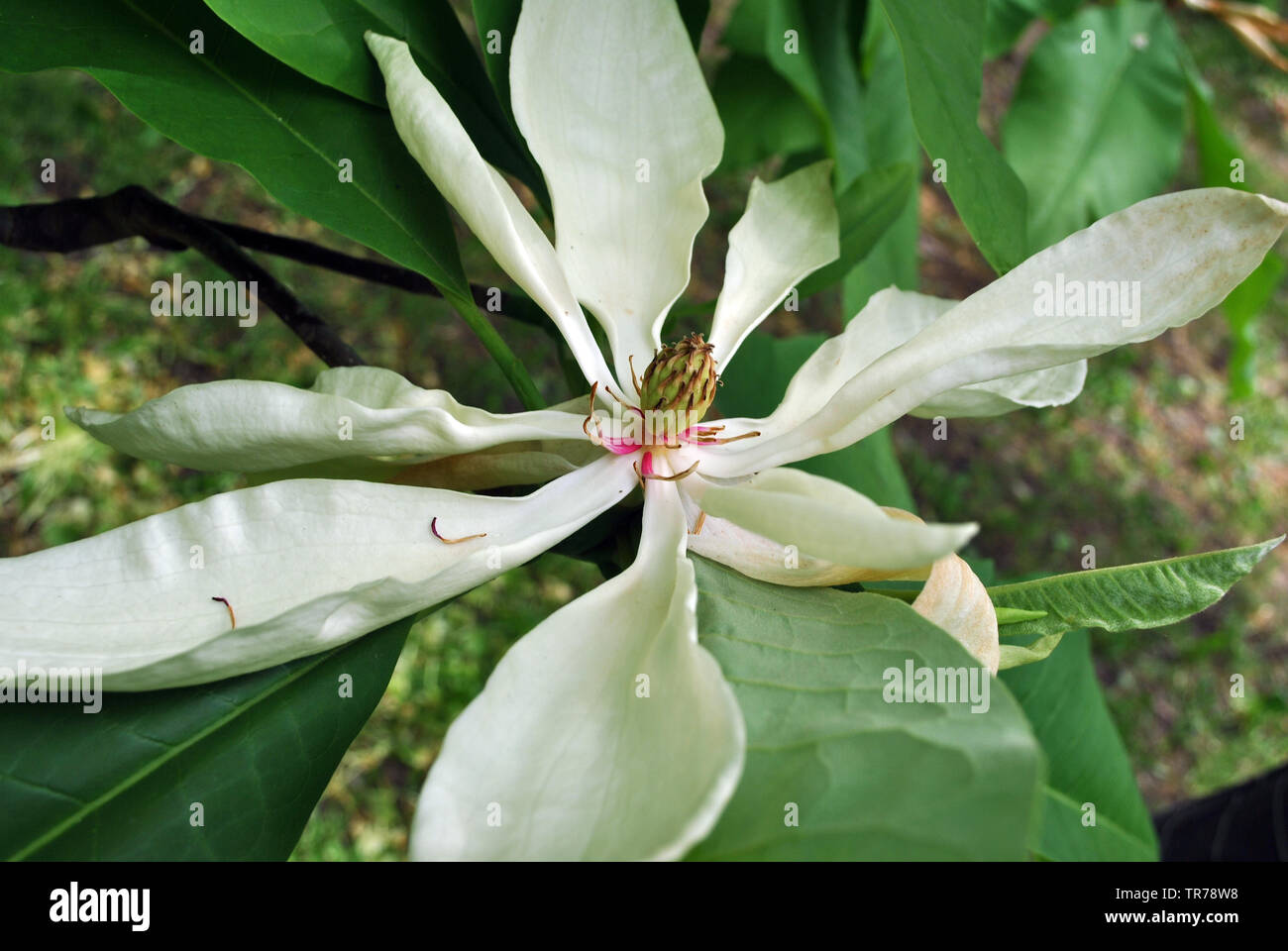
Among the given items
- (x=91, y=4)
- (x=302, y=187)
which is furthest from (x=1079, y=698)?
(x=91, y=4)

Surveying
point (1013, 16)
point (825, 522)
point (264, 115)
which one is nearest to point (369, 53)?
point (264, 115)

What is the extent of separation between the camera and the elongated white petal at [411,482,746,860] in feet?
1.54

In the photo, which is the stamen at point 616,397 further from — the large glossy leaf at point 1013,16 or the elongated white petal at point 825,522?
the large glossy leaf at point 1013,16

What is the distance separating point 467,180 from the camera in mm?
648

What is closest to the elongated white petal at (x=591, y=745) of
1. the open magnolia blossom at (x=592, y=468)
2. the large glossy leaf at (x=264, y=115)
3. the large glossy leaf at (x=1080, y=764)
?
the open magnolia blossom at (x=592, y=468)

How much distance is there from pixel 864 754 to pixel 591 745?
133 mm

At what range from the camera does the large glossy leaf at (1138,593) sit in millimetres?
587

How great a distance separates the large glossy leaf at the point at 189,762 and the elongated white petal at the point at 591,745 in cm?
13

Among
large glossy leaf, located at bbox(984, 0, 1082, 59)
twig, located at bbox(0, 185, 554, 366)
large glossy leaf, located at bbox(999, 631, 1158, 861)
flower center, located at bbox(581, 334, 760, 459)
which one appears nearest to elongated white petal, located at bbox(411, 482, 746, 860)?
flower center, located at bbox(581, 334, 760, 459)

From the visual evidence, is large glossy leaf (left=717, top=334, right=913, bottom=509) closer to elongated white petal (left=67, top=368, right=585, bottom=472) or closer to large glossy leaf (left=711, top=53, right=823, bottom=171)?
large glossy leaf (left=711, top=53, right=823, bottom=171)

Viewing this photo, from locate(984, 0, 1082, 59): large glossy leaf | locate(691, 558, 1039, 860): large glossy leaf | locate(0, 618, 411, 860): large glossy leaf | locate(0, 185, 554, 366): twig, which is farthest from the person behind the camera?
locate(984, 0, 1082, 59): large glossy leaf

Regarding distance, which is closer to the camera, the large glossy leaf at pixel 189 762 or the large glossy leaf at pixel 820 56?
the large glossy leaf at pixel 189 762

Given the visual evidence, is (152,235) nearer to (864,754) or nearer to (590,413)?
(590,413)

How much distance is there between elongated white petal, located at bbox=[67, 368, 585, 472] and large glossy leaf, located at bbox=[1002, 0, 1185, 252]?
2.49ft
